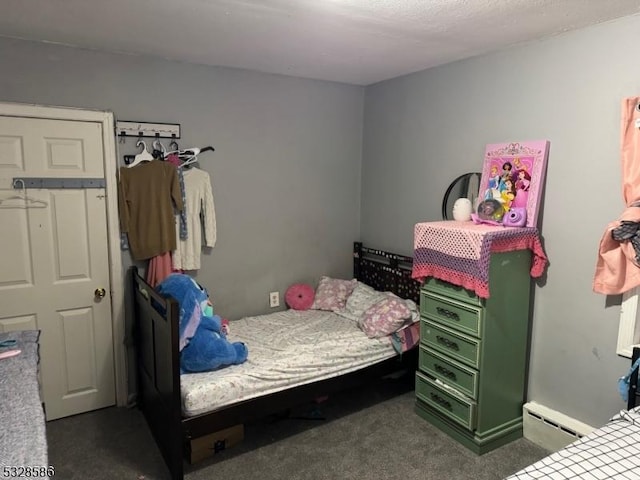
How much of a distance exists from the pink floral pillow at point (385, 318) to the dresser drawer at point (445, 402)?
342 millimetres

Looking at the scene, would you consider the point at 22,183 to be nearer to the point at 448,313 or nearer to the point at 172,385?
the point at 172,385

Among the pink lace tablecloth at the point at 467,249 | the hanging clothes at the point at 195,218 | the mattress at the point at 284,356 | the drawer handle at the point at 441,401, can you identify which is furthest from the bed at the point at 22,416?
the drawer handle at the point at 441,401

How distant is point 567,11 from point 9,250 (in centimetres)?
320

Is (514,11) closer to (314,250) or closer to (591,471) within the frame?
(591,471)

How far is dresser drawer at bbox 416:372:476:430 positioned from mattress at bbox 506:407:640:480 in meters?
0.85

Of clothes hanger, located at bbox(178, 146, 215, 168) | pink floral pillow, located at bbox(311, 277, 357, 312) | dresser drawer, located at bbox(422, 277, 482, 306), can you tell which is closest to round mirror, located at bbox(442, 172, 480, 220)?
dresser drawer, located at bbox(422, 277, 482, 306)

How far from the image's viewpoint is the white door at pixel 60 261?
8.49 ft

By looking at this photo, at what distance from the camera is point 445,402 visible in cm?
266

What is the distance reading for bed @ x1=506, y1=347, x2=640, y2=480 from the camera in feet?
4.69

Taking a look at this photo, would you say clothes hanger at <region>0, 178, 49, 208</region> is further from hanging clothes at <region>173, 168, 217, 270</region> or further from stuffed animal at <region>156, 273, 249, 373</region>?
stuffed animal at <region>156, 273, 249, 373</region>

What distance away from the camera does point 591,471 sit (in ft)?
4.72

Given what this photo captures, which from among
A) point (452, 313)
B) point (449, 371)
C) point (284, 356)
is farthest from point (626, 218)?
point (284, 356)

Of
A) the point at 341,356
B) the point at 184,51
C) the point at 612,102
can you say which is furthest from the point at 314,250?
the point at 612,102

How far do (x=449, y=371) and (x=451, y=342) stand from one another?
0.18 meters
